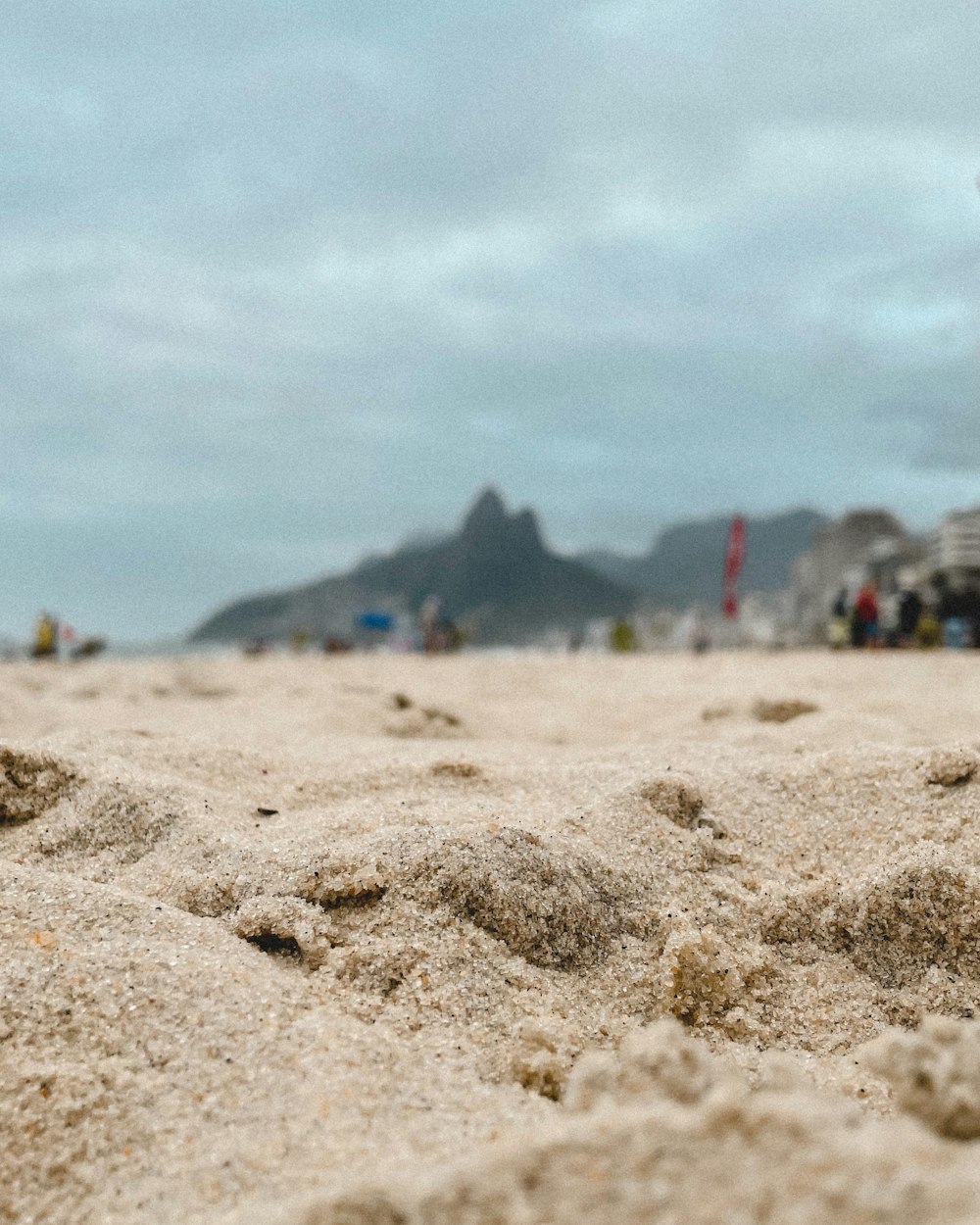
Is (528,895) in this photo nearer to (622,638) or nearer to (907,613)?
(907,613)

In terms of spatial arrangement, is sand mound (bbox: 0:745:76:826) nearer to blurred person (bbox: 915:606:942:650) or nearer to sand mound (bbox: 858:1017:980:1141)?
sand mound (bbox: 858:1017:980:1141)

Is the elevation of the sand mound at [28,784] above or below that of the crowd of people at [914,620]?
below

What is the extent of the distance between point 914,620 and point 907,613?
167 millimetres

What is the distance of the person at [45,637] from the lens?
695 inches

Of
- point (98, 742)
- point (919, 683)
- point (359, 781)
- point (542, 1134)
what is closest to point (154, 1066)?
point (542, 1134)

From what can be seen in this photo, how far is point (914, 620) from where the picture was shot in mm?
17562

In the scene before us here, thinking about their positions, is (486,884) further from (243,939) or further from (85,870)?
(85,870)

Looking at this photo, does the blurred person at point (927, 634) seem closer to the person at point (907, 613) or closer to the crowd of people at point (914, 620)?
the crowd of people at point (914, 620)

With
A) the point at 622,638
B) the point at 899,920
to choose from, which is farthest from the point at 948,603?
the point at 899,920

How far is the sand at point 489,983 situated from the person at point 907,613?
48.0ft

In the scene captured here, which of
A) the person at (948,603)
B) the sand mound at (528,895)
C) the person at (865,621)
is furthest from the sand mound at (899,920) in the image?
the person at (948,603)

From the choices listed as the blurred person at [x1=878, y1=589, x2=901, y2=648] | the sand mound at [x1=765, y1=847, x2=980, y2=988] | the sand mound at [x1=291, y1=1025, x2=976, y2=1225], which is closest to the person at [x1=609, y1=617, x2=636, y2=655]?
the blurred person at [x1=878, y1=589, x2=901, y2=648]

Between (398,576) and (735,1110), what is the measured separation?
617 ft

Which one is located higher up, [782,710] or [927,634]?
[927,634]
